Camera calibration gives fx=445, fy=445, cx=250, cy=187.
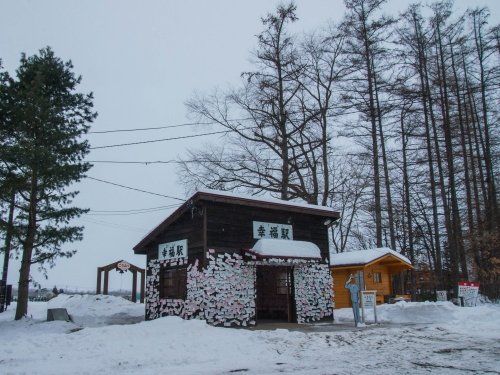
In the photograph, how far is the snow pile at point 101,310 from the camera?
1908cm

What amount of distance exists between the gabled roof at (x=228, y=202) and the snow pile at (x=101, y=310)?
3436 millimetres

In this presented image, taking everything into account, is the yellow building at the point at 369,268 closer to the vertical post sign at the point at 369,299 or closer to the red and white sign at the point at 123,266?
the vertical post sign at the point at 369,299

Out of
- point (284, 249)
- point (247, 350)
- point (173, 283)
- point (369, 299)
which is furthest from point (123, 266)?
point (247, 350)

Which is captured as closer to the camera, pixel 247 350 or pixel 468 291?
pixel 247 350

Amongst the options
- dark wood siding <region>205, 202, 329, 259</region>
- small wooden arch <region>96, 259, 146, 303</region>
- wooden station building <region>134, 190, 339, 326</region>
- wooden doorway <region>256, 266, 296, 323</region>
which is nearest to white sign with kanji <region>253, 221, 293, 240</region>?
wooden station building <region>134, 190, 339, 326</region>

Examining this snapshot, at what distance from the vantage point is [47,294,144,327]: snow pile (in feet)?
62.6

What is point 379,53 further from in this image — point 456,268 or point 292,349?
point 292,349

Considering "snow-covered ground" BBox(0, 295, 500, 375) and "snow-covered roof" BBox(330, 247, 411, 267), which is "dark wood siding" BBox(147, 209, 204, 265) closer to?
"snow-covered ground" BBox(0, 295, 500, 375)

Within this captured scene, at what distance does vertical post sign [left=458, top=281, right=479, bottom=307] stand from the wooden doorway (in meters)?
7.61

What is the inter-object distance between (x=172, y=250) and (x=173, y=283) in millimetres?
1330

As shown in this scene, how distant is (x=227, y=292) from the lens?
15.2m

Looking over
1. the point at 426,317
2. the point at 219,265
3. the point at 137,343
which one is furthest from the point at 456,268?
the point at 137,343

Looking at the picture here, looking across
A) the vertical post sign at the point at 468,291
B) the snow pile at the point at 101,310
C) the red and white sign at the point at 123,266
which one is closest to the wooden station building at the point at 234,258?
the snow pile at the point at 101,310

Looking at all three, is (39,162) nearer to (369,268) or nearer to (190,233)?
(190,233)
